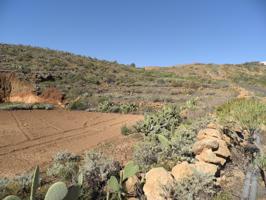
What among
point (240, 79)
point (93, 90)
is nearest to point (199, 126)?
point (93, 90)

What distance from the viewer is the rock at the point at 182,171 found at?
669cm

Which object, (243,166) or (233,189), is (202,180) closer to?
(233,189)

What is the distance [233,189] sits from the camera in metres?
7.21

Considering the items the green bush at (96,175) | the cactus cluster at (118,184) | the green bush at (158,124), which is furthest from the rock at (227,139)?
the cactus cluster at (118,184)

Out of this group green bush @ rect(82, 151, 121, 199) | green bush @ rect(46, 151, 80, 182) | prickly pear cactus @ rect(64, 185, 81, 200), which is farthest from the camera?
green bush @ rect(46, 151, 80, 182)

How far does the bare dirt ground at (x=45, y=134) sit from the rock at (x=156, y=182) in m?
2.99

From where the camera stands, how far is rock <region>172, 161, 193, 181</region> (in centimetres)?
669

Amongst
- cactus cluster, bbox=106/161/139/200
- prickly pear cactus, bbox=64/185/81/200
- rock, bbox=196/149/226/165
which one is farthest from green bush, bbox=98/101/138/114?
prickly pear cactus, bbox=64/185/81/200

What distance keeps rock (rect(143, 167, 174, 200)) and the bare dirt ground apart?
2993mm

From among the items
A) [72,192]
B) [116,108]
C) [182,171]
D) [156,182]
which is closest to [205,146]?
[182,171]

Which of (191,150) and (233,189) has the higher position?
(191,150)

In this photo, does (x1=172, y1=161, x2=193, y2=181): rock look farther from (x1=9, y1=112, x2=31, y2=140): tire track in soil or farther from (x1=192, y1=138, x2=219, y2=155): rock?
(x1=9, y1=112, x2=31, y2=140): tire track in soil

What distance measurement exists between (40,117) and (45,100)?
6025 millimetres

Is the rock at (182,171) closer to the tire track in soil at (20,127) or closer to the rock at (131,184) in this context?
the rock at (131,184)
